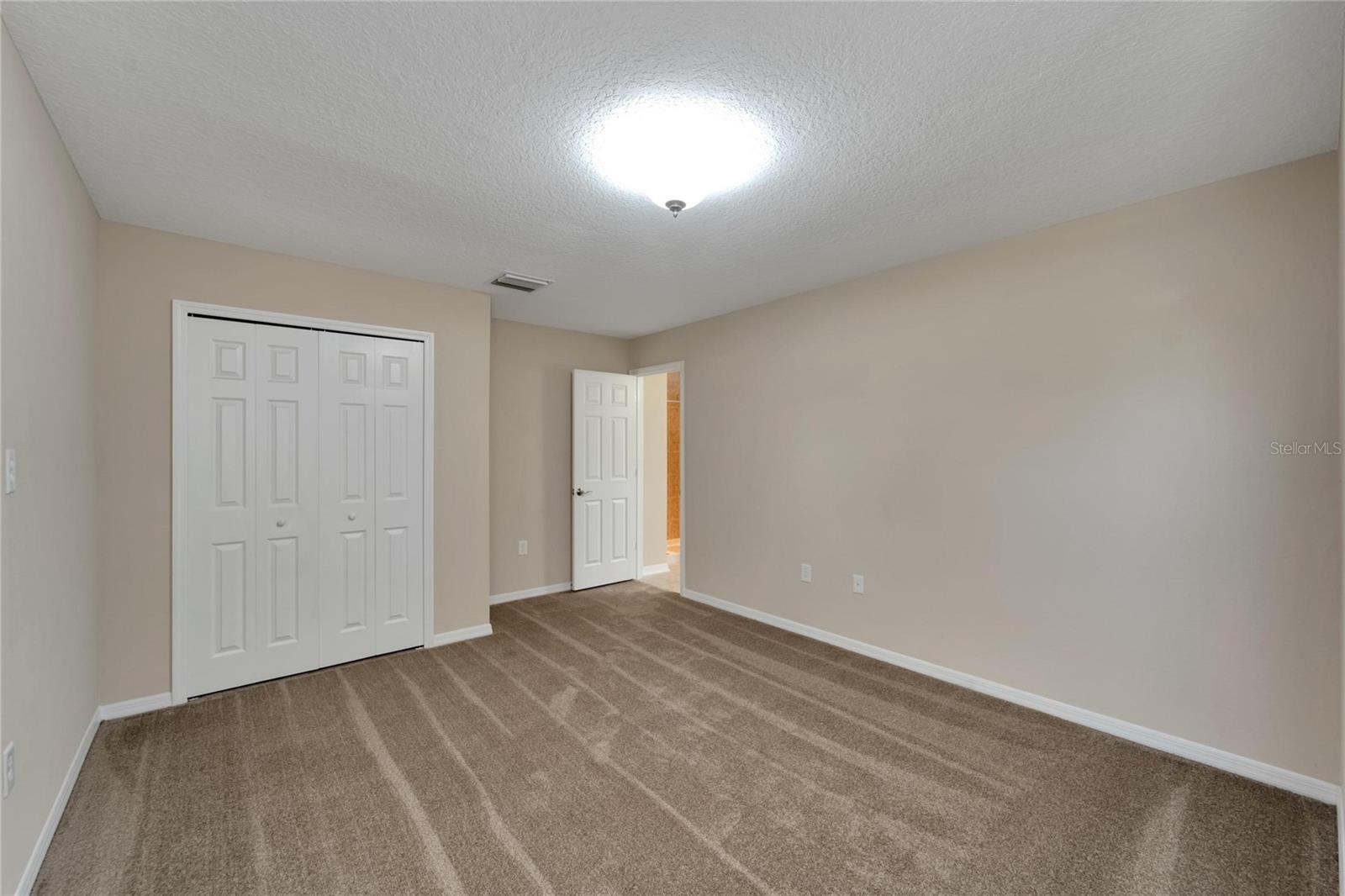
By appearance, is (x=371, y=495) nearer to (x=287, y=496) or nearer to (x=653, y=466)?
(x=287, y=496)

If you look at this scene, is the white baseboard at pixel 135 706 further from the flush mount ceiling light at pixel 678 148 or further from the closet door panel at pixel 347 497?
the flush mount ceiling light at pixel 678 148

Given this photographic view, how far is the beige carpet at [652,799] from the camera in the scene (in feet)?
5.77

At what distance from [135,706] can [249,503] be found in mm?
1081

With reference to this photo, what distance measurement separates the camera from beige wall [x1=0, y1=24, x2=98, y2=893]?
1552 millimetres

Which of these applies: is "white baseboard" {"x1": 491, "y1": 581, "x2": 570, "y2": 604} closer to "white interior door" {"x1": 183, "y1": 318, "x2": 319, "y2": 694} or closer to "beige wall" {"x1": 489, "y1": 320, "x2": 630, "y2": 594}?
"beige wall" {"x1": 489, "y1": 320, "x2": 630, "y2": 594}

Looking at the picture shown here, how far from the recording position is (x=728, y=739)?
256 centimetres

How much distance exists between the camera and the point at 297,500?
3271 mm

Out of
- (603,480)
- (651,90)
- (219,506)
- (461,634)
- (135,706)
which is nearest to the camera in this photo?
(651,90)

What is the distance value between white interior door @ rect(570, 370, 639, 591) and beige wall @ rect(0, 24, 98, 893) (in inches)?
126

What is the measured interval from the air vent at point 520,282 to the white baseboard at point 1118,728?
119 inches

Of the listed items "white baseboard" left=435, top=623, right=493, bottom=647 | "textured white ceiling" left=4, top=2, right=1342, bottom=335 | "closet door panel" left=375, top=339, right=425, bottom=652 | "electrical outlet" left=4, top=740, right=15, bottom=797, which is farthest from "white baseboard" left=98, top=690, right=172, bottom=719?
"textured white ceiling" left=4, top=2, right=1342, bottom=335

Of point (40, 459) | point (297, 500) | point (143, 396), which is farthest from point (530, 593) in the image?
point (40, 459)

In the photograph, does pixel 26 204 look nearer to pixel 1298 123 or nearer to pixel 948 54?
pixel 948 54

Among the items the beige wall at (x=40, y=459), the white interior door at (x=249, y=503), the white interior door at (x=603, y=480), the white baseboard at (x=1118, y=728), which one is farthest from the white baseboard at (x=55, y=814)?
the white baseboard at (x=1118, y=728)
